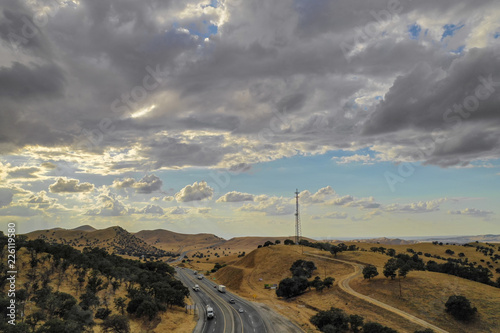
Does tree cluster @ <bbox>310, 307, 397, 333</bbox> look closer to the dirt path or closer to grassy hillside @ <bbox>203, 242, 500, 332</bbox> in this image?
grassy hillside @ <bbox>203, 242, 500, 332</bbox>

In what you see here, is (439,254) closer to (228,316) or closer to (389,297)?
(389,297)

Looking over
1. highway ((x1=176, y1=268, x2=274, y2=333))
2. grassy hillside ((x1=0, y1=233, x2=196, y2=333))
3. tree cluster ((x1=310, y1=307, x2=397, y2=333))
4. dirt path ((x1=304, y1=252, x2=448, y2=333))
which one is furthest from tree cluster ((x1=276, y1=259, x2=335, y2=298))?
grassy hillside ((x1=0, y1=233, x2=196, y2=333))

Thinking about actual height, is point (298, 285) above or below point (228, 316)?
above

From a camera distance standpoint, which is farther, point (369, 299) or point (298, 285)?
point (298, 285)

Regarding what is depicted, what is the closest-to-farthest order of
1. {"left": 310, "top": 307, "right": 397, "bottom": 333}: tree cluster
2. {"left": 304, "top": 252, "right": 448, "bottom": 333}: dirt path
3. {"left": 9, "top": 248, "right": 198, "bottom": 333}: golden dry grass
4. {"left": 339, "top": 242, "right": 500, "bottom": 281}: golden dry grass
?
{"left": 310, "top": 307, "right": 397, "bottom": 333}: tree cluster → {"left": 9, "top": 248, "right": 198, "bottom": 333}: golden dry grass → {"left": 304, "top": 252, "right": 448, "bottom": 333}: dirt path → {"left": 339, "top": 242, "right": 500, "bottom": 281}: golden dry grass

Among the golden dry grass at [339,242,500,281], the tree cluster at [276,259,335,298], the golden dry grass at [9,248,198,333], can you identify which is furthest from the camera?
the golden dry grass at [339,242,500,281]

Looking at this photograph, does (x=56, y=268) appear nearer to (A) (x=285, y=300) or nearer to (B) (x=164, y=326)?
(B) (x=164, y=326)

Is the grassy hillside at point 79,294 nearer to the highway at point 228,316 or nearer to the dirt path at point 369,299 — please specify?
the highway at point 228,316

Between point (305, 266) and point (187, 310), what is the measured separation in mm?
50714

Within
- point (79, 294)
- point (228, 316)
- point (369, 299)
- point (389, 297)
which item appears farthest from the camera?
point (369, 299)

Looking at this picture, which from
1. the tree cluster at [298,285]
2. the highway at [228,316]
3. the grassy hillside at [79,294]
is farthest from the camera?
the tree cluster at [298,285]

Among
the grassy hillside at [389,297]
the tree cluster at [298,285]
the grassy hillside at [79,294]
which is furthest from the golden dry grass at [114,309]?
the tree cluster at [298,285]

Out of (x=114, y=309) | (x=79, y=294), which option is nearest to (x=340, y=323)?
(x=114, y=309)

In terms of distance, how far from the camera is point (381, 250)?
139750mm
